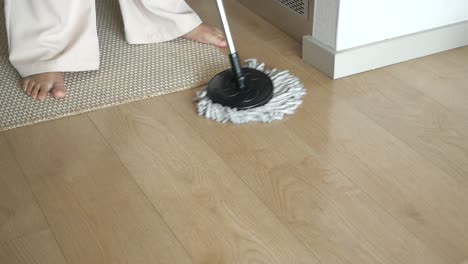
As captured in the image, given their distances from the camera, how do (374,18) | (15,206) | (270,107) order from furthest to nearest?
1. (374,18)
2. (270,107)
3. (15,206)

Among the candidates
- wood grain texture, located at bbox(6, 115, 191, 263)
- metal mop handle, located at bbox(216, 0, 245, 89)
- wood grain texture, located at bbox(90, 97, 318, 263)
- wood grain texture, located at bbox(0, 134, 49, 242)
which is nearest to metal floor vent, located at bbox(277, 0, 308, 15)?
metal mop handle, located at bbox(216, 0, 245, 89)

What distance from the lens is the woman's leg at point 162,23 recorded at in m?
1.63

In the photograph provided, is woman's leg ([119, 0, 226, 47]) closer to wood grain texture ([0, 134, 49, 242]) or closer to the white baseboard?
the white baseboard

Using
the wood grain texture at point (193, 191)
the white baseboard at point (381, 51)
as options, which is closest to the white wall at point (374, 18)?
the white baseboard at point (381, 51)

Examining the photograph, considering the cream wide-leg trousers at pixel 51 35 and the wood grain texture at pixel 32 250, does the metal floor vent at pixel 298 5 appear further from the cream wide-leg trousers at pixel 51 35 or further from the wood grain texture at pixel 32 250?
the wood grain texture at pixel 32 250

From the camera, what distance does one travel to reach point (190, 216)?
1.03 metres

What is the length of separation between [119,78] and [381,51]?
69 centimetres

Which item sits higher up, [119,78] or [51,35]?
[51,35]

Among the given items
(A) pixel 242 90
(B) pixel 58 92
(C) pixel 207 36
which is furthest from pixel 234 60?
(B) pixel 58 92

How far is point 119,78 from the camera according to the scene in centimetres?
149

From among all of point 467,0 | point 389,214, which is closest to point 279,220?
point 389,214

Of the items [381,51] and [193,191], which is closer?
[193,191]

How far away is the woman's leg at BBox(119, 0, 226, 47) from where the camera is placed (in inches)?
64.1

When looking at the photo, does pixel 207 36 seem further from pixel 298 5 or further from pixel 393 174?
pixel 393 174
